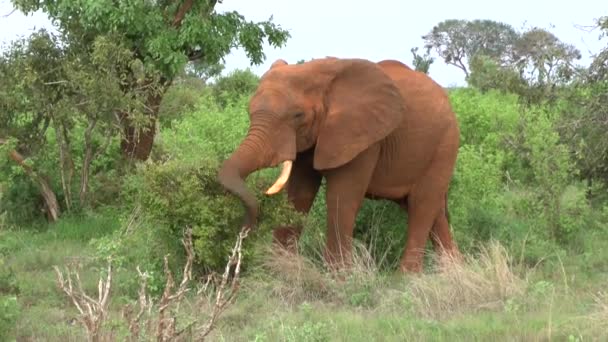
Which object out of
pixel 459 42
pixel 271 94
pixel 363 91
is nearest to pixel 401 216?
pixel 363 91

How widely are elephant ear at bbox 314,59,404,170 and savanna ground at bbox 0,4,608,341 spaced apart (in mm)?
661

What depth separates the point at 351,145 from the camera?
9023 millimetres

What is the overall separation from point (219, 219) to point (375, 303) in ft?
4.79

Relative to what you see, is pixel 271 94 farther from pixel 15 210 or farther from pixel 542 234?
pixel 15 210

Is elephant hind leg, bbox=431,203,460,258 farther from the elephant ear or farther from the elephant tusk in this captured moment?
the elephant tusk

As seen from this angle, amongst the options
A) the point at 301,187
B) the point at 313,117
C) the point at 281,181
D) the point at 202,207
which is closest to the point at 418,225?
the point at 301,187

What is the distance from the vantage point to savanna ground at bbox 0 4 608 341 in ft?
22.6

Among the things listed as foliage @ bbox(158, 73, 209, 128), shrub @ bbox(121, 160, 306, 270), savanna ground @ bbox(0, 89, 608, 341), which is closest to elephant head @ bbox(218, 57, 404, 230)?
shrub @ bbox(121, 160, 306, 270)

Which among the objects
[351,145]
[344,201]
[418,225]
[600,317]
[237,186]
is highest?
[351,145]

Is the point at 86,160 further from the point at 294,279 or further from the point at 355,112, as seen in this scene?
the point at 294,279

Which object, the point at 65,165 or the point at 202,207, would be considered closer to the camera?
the point at 202,207

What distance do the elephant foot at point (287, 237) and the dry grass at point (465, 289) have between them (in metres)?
1.46

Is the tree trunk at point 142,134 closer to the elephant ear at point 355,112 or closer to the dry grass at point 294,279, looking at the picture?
the elephant ear at point 355,112

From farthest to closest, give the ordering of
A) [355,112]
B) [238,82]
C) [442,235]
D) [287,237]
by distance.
Answer: [238,82]
[442,235]
[287,237]
[355,112]
